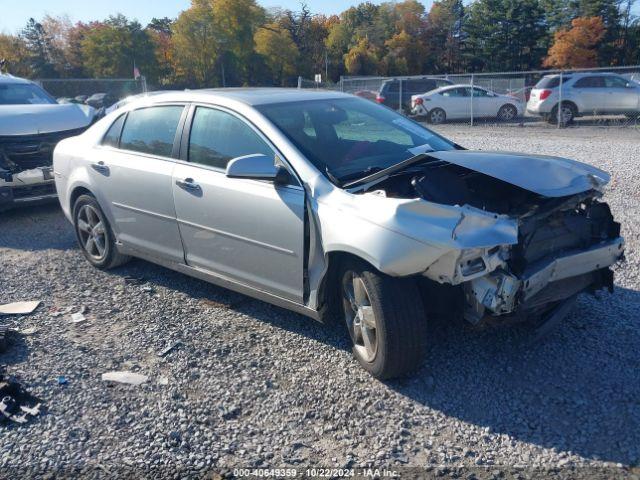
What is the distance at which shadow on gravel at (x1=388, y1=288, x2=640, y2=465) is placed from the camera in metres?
3.19

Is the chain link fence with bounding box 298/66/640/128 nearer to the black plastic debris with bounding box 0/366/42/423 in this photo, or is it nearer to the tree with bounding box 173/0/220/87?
the black plastic debris with bounding box 0/366/42/423

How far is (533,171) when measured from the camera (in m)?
3.73

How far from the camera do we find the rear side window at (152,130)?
497 centimetres

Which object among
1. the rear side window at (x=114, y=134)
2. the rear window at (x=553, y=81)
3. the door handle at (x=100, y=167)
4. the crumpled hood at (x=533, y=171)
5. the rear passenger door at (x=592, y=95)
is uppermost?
the rear side window at (x=114, y=134)

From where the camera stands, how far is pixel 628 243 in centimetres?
609

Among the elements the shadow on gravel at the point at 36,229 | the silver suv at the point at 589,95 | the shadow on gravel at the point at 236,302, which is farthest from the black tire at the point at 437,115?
the shadow on gravel at the point at 236,302

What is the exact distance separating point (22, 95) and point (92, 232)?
509 cm

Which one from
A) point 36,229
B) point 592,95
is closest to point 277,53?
point 592,95

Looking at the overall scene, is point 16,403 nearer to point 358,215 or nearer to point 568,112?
point 358,215

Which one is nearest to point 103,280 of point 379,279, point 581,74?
point 379,279

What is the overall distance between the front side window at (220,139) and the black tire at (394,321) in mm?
1270

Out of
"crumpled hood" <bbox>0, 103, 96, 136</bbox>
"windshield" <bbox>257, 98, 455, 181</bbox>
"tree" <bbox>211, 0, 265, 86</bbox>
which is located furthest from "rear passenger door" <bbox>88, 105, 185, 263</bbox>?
"tree" <bbox>211, 0, 265, 86</bbox>

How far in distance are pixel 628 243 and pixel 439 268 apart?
145 inches

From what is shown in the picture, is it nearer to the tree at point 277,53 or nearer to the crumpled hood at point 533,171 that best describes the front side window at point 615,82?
the crumpled hood at point 533,171
